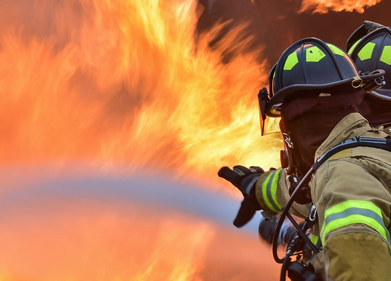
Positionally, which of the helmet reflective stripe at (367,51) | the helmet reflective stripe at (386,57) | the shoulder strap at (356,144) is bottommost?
the shoulder strap at (356,144)

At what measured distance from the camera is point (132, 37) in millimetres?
3402

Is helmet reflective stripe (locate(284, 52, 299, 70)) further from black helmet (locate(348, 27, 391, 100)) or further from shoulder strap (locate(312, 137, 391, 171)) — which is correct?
black helmet (locate(348, 27, 391, 100))

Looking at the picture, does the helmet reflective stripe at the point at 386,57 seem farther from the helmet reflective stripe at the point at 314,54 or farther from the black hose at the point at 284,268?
the black hose at the point at 284,268

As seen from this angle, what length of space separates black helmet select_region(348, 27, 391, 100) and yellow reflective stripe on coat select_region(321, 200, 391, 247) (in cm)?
171

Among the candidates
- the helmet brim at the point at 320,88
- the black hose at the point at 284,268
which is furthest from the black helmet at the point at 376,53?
the black hose at the point at 284,268

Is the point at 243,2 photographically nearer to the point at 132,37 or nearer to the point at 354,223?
the point at 132,37

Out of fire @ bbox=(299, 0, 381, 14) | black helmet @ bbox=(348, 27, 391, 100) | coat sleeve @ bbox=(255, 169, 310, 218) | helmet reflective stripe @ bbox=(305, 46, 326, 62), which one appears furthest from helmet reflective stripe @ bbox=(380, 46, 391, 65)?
fire @ bbox=(299, 0, 381, 14)

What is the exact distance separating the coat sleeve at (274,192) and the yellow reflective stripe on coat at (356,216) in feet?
4.28

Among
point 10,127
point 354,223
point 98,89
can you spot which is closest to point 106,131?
point 98,89

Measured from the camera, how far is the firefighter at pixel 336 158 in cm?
110

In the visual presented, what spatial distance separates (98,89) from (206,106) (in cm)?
104

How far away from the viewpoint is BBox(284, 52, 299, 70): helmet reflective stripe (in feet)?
5.86

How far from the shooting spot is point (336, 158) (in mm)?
1377

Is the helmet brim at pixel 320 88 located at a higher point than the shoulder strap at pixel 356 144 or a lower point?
higher
